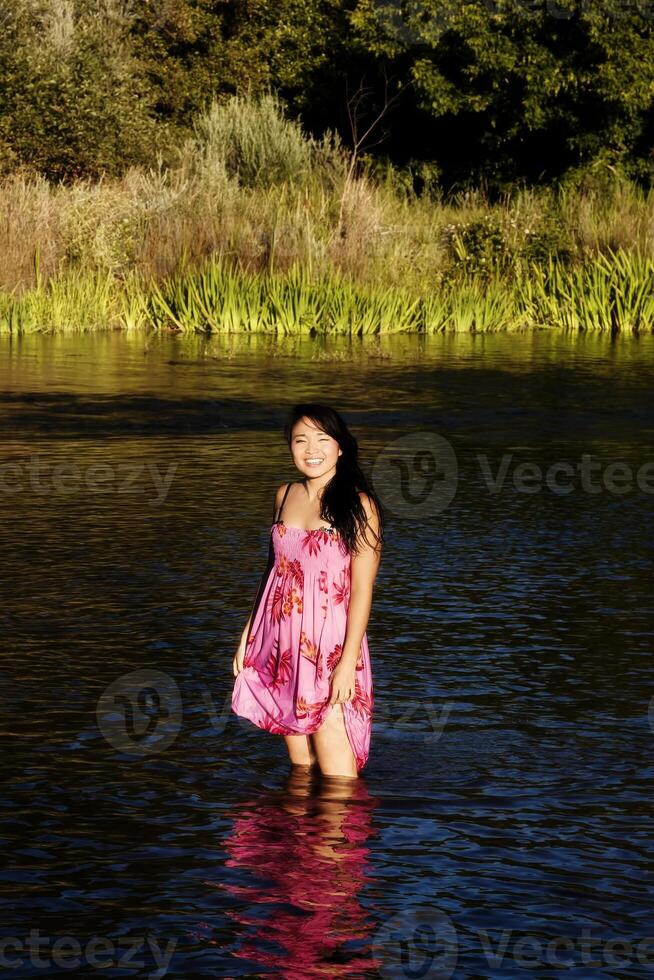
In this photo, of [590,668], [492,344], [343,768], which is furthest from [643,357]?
[343,768]

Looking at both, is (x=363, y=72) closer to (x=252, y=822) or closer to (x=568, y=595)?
(x=568, y=595)

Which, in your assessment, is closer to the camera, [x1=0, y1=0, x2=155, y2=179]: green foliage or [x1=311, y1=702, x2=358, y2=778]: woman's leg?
[x1=311, y1=702, x2=358, y2=778]: woman's leg

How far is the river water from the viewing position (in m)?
4.46

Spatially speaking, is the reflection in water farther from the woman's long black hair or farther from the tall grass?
the tall grass

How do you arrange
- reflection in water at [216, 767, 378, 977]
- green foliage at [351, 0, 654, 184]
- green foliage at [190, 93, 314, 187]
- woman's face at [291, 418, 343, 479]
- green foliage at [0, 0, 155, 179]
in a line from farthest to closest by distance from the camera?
green foliage at [0, 0, 155, 179] < green foliage at [351, 0, 654, 184] < green foliage at [190, 93, 314, 187] < woman's face at [291, 418, 343, 479] < reflection in water at [216, 767, 378, 977]

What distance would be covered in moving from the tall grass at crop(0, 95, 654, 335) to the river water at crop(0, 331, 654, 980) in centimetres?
1026

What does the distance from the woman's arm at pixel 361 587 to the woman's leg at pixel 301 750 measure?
40cm

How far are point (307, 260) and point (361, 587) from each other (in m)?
19.0

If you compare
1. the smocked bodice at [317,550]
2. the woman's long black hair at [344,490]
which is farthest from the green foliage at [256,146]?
the smocked bodice at [317,550]

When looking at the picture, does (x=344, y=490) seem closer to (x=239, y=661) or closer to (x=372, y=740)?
(x=239, y=661)

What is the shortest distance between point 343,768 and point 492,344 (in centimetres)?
1783

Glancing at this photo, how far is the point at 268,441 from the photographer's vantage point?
14039mm

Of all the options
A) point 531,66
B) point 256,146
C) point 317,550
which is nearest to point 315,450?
point 317,550

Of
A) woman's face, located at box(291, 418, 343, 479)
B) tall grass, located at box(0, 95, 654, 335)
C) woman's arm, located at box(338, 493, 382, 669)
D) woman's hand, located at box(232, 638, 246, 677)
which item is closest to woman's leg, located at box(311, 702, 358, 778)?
woman's arm, located at box(338, 493, 382, 669)
